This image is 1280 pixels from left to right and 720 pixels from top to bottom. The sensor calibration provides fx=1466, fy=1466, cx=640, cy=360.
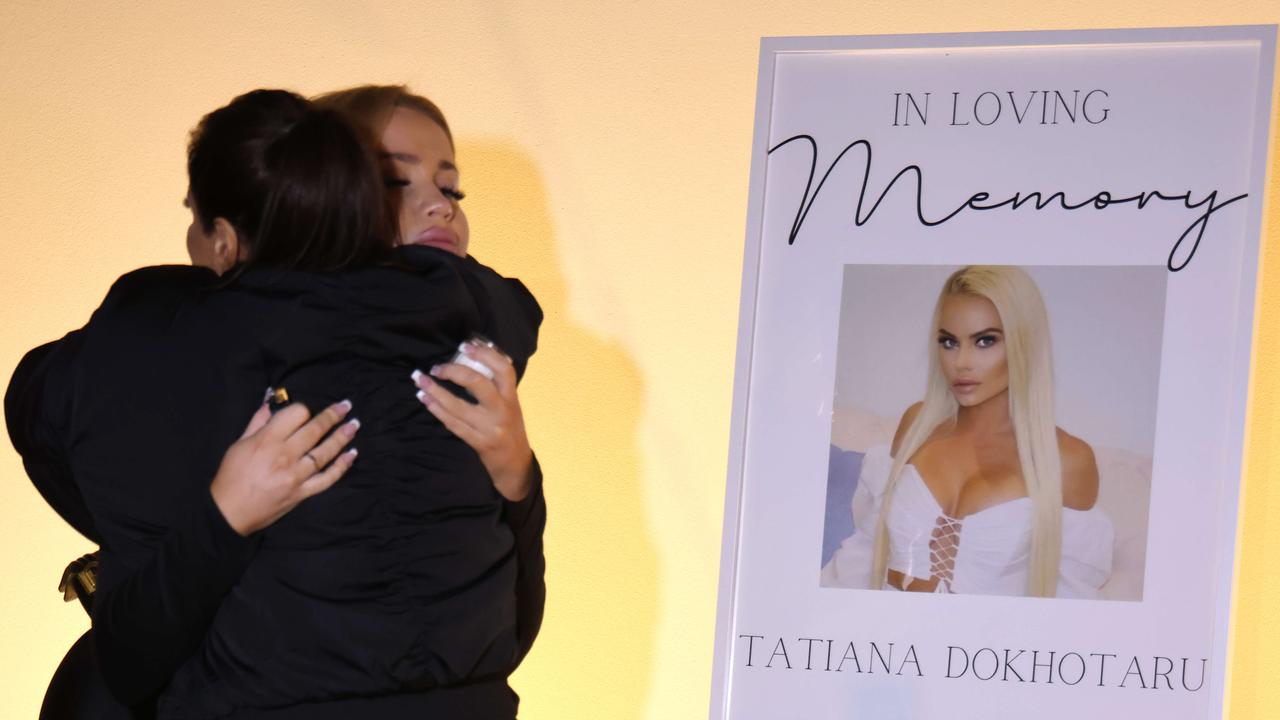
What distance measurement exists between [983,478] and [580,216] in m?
0.95

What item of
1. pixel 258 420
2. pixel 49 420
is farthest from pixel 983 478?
pixel 49 420

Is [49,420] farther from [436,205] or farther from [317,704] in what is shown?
[436,205]

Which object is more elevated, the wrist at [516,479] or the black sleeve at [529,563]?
the wrist at [516,479]

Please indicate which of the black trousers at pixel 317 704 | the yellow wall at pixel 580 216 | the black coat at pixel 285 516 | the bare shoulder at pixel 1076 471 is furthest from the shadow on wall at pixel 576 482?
the black coat at pixel 285 516

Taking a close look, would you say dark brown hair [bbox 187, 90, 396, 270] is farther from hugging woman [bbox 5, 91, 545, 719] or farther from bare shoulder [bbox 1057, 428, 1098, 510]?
bare shoulder [bbox 1057, 428, 1098, 510]

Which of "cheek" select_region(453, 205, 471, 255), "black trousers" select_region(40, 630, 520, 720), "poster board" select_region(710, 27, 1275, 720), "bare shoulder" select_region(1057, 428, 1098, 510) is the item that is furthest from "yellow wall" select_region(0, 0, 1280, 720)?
"black trousers" select_region(40, 630, 520, 720)

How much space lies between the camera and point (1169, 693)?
1985mm

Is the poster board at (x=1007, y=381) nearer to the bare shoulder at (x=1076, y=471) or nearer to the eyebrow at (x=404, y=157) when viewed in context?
the bare shoulder at (x=1076, y=471)

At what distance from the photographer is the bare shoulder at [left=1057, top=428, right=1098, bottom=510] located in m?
2.05

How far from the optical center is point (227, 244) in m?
1.45

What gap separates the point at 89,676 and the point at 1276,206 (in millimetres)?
1950

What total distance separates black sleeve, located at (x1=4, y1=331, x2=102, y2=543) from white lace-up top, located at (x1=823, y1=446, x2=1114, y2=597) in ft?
3.46

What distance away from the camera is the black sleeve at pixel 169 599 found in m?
1.35

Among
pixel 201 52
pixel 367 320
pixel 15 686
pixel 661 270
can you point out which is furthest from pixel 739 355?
pixel 15 686
